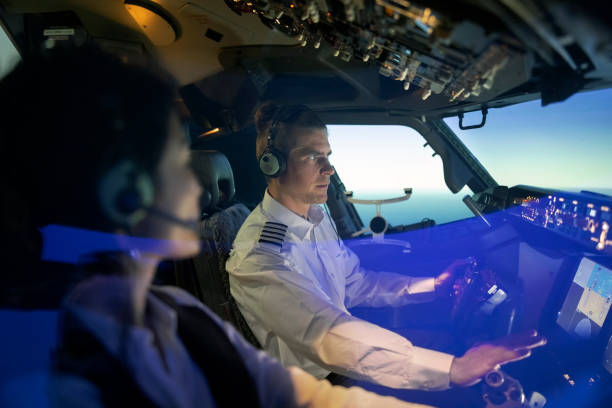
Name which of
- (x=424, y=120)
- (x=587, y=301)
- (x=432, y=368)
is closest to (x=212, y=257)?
(x=432, y=368)

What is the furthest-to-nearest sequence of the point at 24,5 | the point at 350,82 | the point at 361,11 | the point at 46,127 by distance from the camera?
1. the point at 350,82
2. the point at 24,5
3. the point at 361,11
4. the point at 46,127

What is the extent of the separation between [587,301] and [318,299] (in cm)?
88

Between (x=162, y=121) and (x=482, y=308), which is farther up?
(x=162, y=121)

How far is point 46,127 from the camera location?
42 centimetres

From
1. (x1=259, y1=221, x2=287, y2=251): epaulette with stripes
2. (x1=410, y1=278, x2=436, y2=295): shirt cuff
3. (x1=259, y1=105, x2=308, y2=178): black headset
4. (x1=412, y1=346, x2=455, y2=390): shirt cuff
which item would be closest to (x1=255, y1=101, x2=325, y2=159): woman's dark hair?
(x1=259, y1=105, x2=308, y2=178): black headset

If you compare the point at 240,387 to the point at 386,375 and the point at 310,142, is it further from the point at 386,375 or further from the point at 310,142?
the point at 310,142

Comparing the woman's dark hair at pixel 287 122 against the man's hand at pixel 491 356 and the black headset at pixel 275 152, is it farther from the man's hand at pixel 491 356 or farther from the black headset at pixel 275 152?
the man's hand at pixel 491 356

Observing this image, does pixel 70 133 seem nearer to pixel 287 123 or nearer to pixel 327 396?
pixel 327 396

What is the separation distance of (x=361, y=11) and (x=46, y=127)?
0.69m

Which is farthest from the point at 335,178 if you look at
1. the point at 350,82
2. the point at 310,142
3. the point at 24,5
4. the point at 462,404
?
the point at 24,5

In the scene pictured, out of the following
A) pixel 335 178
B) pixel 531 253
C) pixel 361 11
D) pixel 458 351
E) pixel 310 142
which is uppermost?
pixel 361 11

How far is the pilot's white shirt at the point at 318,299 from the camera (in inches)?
38.3

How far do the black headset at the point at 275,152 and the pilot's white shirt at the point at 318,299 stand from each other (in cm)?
13

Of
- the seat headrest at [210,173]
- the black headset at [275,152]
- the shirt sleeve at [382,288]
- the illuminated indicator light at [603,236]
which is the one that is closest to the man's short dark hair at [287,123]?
the black headset at [275,152]
